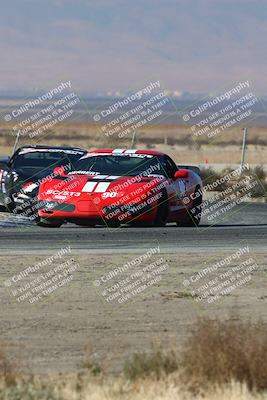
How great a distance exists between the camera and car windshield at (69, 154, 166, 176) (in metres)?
22.3

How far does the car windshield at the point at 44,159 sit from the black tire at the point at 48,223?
298 centimetres

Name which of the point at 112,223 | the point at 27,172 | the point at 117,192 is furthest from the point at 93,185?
the point at 27,172

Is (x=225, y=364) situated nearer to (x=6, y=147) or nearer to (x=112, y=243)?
(x=112, y=243)

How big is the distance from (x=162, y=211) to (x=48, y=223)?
1.96 m

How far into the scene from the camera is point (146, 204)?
2177cm

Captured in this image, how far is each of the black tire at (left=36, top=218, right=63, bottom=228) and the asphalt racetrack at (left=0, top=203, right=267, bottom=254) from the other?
125mm

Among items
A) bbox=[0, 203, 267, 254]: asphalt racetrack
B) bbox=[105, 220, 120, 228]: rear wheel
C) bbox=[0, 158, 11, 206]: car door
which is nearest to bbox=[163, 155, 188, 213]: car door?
bbox=[0, 203, 267, 254]: asphalt racetrack

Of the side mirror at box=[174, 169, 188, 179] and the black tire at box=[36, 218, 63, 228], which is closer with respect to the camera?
the black tire at box=[36, 218, 63, 228]

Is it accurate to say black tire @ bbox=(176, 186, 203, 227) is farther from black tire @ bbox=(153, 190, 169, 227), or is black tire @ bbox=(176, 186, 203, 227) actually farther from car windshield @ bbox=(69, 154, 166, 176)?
car windshield @ bbox=(69, 154, 166, 176)

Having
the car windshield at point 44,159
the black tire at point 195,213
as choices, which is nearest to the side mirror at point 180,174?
the black tire at point 195,213

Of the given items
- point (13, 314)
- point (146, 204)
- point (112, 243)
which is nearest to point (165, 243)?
point (112, 243)

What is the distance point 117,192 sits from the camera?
70.4 feet

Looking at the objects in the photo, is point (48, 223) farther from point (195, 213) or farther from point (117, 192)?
point (195, 213)

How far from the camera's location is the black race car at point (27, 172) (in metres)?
23.9
